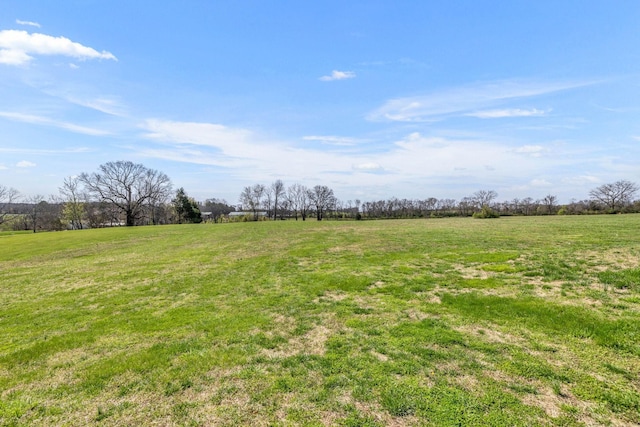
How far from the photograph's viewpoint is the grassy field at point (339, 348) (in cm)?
334

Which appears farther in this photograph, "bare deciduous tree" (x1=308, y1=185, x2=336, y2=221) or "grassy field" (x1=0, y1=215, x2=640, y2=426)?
"bare deciduous tree" (x1=308, y1=185, x2=336, y2=221)

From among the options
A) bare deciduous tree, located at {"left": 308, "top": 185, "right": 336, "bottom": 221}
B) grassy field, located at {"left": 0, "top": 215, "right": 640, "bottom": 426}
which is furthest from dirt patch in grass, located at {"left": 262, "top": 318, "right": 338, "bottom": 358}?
bare deciduous tree, located at {"left": 308, "top": 185, "right": 336, "bottom": 221}

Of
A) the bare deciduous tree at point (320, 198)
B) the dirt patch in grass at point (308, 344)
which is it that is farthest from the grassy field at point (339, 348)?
the bare deciduous tree at point (320, 198)

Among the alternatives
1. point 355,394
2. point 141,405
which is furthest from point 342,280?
point 141,405

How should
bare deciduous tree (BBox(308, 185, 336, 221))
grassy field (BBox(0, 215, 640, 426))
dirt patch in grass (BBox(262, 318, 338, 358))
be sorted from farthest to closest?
bare deciduous tree (BBox(308, 185, 336, 221)) < dirt patch in grass (BBox(262, 318, 338, 358)) < grassy field (BBox(0, 215, 640, 426))

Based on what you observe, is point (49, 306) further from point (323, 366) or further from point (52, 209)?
point (52, 209)

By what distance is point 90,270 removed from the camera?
12906mm

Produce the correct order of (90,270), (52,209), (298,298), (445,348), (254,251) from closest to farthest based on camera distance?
(445,348)
(298,298)
(90,270)
(254,251)
(52,209)

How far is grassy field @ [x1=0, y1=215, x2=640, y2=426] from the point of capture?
3340 millimetres

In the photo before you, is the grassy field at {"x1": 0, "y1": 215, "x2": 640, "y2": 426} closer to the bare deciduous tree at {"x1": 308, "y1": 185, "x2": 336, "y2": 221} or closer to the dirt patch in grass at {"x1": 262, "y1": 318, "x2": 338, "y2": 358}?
the dirt patch in grass at {"x1": 262, "y1": 318, "x2": 338, "y2": 358}

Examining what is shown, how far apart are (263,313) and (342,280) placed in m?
3.45

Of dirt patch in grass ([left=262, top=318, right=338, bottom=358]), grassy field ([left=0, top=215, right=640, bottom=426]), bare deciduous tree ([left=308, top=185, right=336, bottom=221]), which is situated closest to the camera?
grassy field ([left=0, top=215, right=640, bottom=426])

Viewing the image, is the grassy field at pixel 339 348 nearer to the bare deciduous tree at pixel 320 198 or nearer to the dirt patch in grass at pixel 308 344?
the dirt patch in grass at pixel 308 344

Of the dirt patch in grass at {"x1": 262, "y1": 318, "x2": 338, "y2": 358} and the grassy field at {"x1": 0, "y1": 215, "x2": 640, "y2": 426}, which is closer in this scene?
the grassy field at {"x1": 0, "y1": 215, "x2": 640, "y2": 426}
